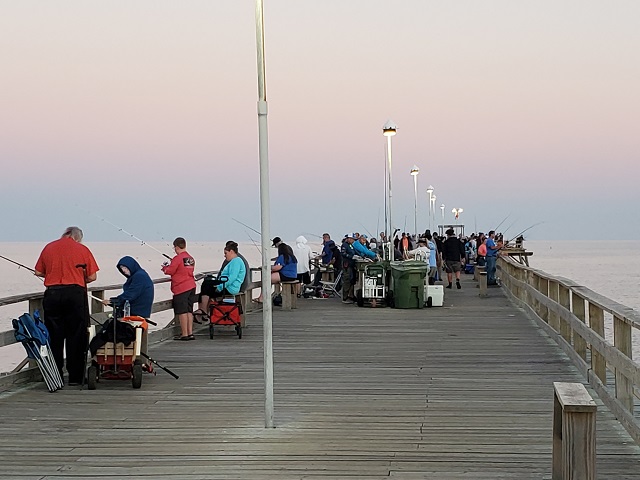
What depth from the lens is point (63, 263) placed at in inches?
376

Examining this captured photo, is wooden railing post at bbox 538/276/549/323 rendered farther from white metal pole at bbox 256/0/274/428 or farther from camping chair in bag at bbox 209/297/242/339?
white metal pole at bbox 256/0/274/428

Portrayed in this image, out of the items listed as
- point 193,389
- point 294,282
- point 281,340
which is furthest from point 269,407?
point 294,282

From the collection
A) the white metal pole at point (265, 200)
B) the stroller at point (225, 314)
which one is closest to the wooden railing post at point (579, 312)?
the white metal pole at point (265, 200)

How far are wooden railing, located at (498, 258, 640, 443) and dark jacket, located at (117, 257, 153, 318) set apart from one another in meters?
4.38

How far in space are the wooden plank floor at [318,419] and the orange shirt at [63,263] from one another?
3.27 ft

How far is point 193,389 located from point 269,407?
212cm

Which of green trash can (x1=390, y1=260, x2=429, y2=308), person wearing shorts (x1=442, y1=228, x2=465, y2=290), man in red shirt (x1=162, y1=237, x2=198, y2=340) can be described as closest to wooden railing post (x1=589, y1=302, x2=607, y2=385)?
man in red shirt (x1=162, y1=237, x2=198, y2=340)

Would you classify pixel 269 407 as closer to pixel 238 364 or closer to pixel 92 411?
pixel 92 411

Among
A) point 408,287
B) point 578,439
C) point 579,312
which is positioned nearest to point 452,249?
point 408,287

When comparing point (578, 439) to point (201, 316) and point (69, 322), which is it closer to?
point (69, 322)

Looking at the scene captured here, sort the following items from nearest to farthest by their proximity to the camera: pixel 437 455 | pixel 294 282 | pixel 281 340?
pixel 437 455 → pixel 281 340 → pixel 294 282

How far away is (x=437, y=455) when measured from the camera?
6594mm

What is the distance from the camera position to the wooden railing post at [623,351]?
23.9 ft

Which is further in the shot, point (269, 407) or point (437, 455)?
point (269, 407)
